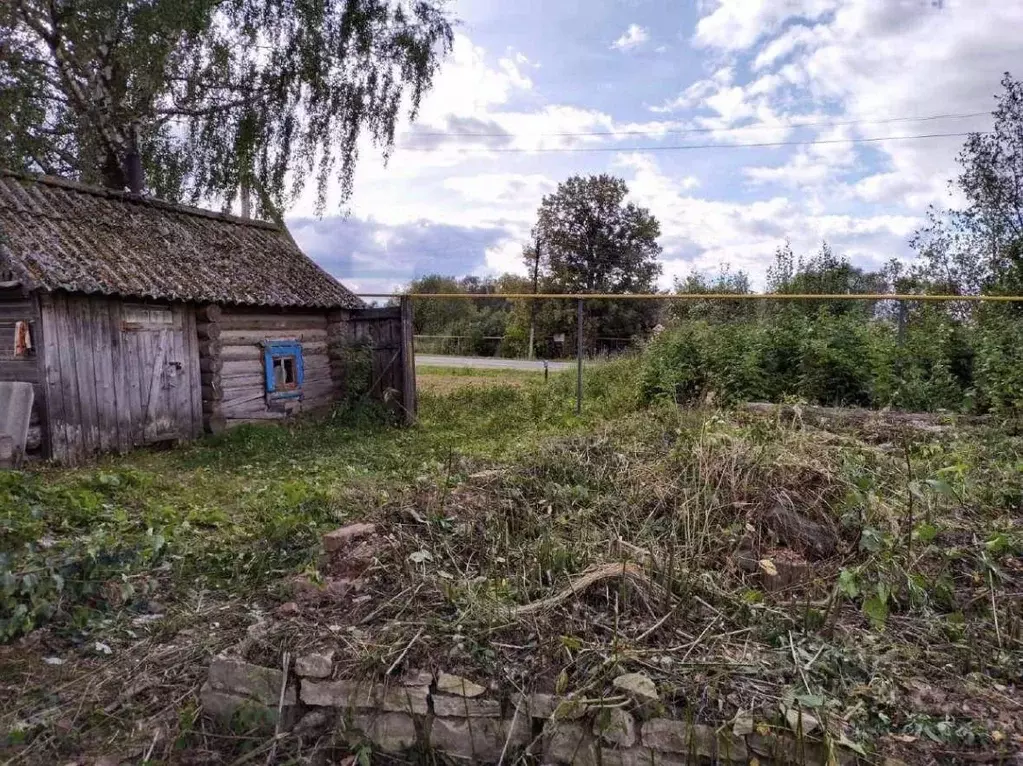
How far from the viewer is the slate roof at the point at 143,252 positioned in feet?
26.9

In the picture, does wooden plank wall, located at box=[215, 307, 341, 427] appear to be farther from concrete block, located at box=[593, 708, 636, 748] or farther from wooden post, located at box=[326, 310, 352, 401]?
concrete block, located at box=[593, 708, 636, 748]

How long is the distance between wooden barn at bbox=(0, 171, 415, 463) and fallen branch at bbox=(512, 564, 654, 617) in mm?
6670

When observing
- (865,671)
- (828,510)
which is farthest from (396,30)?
(865,671)

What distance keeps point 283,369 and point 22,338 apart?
13.2 feet

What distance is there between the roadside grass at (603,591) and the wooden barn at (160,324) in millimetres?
2815

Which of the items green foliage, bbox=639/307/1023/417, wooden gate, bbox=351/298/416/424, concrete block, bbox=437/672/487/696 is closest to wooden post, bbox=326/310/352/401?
wooden gate, bbox=351/298/416/424

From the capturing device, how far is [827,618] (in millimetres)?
3162

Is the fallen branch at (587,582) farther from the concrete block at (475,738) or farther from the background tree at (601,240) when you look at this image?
the background tree at (601,240)

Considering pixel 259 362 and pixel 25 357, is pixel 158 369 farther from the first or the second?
pixel 259 362

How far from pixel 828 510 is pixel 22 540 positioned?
207 inches

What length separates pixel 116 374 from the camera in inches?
350

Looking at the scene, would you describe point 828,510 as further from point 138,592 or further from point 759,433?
point 138,592

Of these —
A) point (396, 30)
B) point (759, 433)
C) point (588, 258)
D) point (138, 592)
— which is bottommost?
point (138, 592)

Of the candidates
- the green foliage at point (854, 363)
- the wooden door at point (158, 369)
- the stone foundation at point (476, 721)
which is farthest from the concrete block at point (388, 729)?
the wooden door at point (158, 369)
